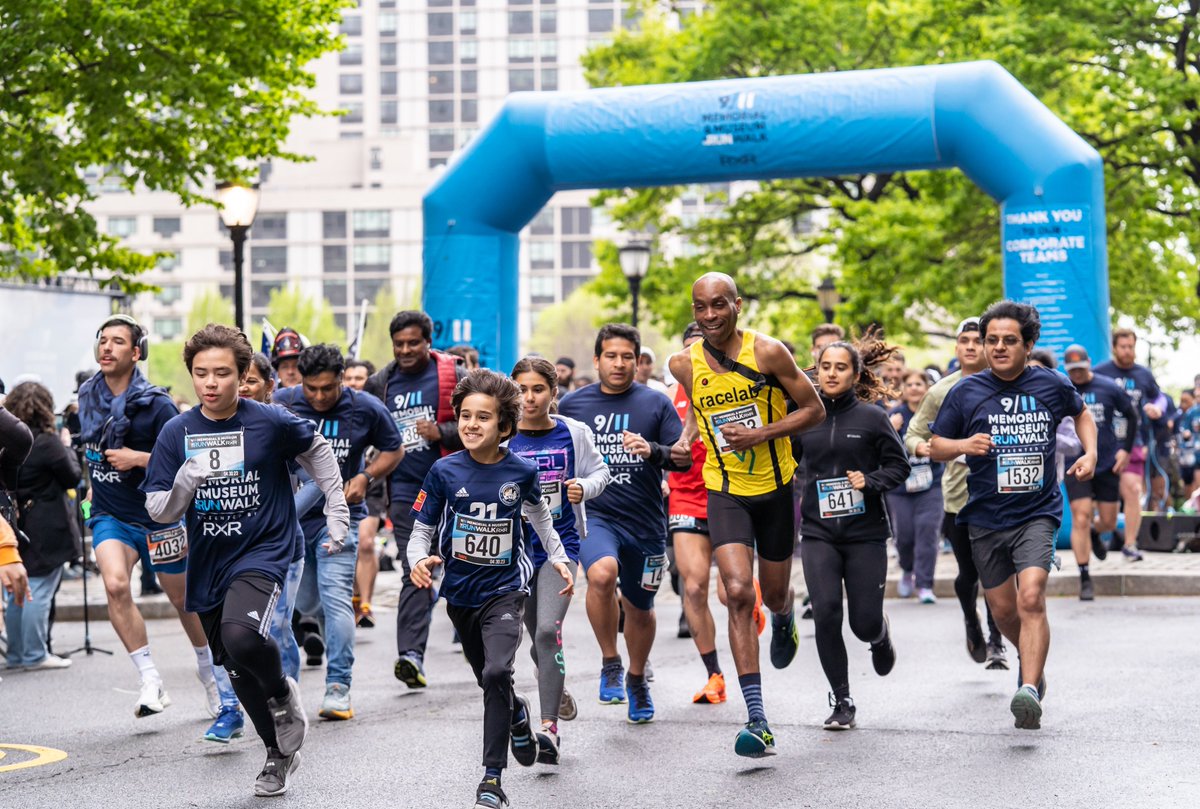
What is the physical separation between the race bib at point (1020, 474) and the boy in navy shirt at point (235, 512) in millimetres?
3057

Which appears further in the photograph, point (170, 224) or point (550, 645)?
point (170, 224)

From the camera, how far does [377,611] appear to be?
14555mm

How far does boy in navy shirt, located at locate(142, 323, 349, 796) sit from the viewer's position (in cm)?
689

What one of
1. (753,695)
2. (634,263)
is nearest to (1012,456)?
(753,695)

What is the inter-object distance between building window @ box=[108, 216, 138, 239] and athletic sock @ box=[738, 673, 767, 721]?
120579 mm

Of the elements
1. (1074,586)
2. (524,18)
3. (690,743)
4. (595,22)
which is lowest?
(690,743)

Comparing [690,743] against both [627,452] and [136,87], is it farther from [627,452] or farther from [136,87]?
[136,87]

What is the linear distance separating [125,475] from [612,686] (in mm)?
2622

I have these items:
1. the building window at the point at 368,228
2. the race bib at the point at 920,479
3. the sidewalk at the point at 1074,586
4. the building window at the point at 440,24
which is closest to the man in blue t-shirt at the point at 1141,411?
the sidewalk at the point at 1074,586

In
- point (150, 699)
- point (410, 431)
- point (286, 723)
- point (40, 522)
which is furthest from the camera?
point (40, 522)

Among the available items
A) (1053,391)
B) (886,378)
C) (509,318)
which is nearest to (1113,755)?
(1053,391)

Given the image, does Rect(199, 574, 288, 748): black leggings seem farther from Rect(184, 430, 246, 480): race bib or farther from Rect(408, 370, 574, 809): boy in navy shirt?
Rect(408, 370, 574, 809): boy in navy shirt

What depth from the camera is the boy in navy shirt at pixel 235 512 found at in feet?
22.6

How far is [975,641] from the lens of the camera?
9797 millimetres
